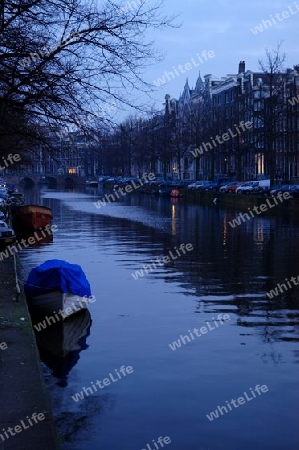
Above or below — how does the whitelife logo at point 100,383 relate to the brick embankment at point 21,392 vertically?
below

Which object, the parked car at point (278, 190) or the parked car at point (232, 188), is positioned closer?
the parked car at point (278, 190)

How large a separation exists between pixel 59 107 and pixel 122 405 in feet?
16.9

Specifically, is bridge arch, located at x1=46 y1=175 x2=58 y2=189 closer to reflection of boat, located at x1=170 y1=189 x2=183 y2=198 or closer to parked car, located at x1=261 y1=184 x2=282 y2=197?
reflection of boat, located at x1=170 y1=189 x2=183 y2=198

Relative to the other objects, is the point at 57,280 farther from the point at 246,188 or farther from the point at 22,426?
the point at 246,188

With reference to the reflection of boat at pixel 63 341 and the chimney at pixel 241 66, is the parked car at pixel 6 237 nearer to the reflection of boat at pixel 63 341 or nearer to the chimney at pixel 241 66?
the reflection of boat at pixel 63 341

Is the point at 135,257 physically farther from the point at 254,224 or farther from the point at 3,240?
the point at 254,224

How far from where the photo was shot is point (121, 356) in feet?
49.2

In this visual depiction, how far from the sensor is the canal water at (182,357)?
428 inches

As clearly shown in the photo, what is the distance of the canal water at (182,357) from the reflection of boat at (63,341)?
0.07 meters

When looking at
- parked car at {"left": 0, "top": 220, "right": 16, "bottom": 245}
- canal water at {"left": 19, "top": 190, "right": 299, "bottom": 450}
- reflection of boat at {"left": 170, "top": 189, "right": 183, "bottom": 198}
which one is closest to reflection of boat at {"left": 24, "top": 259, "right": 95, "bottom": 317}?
canal water at {"left": 19, "top": 190, "right": 299, "bottom": 450}

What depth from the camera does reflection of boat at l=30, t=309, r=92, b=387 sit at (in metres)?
14.7

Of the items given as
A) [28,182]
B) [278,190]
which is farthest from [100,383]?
[28,182]

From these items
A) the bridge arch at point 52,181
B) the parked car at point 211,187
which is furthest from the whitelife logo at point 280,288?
the bridge arch at point 52,181

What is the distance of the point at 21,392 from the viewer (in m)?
10.3
